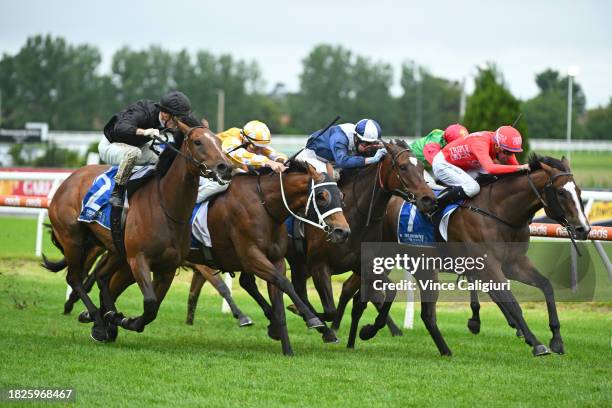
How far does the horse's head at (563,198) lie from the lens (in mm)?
8281

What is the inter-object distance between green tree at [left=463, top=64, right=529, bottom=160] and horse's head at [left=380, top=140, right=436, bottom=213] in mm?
17466

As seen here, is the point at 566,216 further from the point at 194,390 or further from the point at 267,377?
the point at 194,390

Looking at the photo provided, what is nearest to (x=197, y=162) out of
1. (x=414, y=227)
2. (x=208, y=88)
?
(x=414, y=227)

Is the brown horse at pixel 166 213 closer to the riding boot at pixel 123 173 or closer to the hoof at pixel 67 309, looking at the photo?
the riding boot at pixel 123 173

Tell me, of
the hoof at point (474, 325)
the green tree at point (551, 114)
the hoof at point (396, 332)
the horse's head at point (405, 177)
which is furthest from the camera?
the green tree at point (551, 114)

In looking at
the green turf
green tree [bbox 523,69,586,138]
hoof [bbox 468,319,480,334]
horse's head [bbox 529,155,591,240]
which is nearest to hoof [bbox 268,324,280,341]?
the green turf

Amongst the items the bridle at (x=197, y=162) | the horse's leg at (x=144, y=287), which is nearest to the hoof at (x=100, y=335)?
the horse's leg at (x=144, y=287)

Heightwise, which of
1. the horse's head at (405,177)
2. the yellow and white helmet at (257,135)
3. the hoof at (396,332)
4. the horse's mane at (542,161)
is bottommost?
the hoof at (396,332)

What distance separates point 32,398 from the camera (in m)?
6.07

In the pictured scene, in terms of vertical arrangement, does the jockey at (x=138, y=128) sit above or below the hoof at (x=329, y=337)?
above

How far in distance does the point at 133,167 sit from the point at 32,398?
312 cm

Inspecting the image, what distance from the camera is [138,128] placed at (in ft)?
28.6

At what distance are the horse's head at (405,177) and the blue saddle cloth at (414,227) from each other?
728 mm

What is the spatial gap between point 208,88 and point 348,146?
76768mm
